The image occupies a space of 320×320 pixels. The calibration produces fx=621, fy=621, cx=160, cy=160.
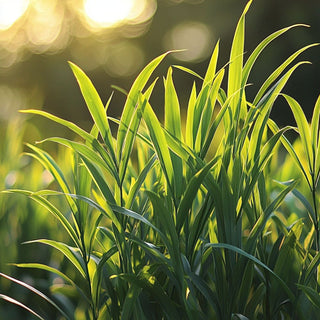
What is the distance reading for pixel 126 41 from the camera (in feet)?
42.0

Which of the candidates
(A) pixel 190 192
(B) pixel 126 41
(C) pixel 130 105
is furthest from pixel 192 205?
(B) pixel 126 41

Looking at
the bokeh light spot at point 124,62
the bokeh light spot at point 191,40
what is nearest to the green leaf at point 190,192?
the bokeh light spot at point 191,40

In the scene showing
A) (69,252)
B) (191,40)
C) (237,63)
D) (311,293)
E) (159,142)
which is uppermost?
(191,40)

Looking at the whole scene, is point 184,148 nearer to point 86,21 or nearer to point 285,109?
point 285,109

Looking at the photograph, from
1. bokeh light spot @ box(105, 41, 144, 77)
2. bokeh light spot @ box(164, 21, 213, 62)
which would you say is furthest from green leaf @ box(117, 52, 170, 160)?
bokeh light spot @ box(105, 41, 144, 77)

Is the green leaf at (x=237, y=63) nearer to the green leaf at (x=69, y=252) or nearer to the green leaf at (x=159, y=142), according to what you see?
the green leaf at (x=159, y=142)

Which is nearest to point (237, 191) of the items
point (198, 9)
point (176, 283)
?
point (176, 283)

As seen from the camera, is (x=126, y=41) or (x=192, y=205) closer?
(x=192, y=205)

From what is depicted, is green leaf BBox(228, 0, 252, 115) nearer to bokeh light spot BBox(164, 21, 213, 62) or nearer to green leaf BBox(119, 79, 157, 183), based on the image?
green leaf BBox(119, 79, 157, 183)

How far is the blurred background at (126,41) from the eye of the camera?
9648 millimetres

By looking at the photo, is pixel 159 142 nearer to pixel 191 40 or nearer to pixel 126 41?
pixel 191 40

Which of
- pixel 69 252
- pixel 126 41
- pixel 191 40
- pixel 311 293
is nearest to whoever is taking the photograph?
pixel 311 293

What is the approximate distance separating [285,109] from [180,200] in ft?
27.5

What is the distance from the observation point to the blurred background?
9.65m
